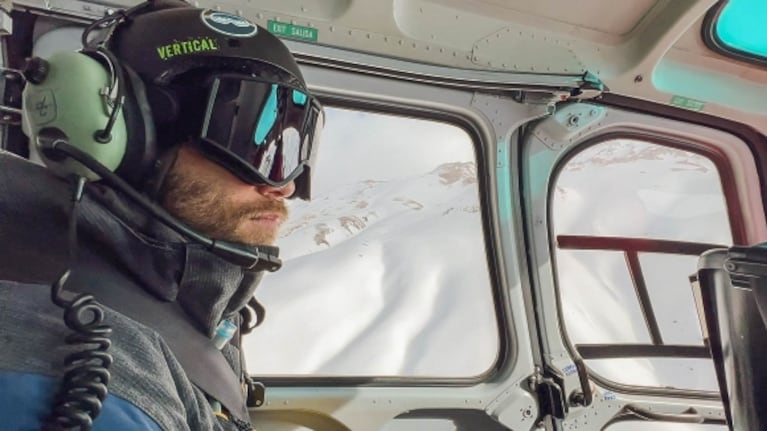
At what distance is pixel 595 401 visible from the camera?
328cm

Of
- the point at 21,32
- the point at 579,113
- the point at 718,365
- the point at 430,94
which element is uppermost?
the point at 579,113

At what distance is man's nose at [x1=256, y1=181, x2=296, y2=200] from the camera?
1534 millimetres

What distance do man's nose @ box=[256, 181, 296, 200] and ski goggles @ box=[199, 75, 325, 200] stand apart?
0.03 m

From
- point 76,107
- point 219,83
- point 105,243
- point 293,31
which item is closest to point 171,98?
point 219,83

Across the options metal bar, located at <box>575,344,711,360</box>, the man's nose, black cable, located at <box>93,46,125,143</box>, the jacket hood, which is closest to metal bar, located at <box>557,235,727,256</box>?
metal bar, located at <box>575,344,711,360</box>

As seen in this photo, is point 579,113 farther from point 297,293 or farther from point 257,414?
point 257,414

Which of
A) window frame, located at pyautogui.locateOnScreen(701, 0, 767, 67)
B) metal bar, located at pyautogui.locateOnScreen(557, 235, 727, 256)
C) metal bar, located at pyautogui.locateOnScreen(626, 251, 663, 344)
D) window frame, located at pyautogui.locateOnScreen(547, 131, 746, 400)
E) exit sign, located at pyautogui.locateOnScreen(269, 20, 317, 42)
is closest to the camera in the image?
exit sign, located at pyautogui.locateOnScreen(269, 20, 317, 42)

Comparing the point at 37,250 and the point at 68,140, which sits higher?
the point at 68,140

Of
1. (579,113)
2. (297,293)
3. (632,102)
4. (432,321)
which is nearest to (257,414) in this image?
(297,293)

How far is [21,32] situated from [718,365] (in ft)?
6.54

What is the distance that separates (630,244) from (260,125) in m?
2.52

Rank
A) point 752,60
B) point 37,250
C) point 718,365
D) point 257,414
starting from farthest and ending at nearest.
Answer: point 752,60
point 257,414
point 718,365
point 37,250

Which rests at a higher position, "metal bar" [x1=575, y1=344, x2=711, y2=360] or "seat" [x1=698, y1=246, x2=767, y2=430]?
"metal bar" [x1=575, y1=344, x2=711, y2=360]

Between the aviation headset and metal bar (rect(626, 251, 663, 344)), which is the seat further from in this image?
metal bar (rect(626, 251, 663, 344))
